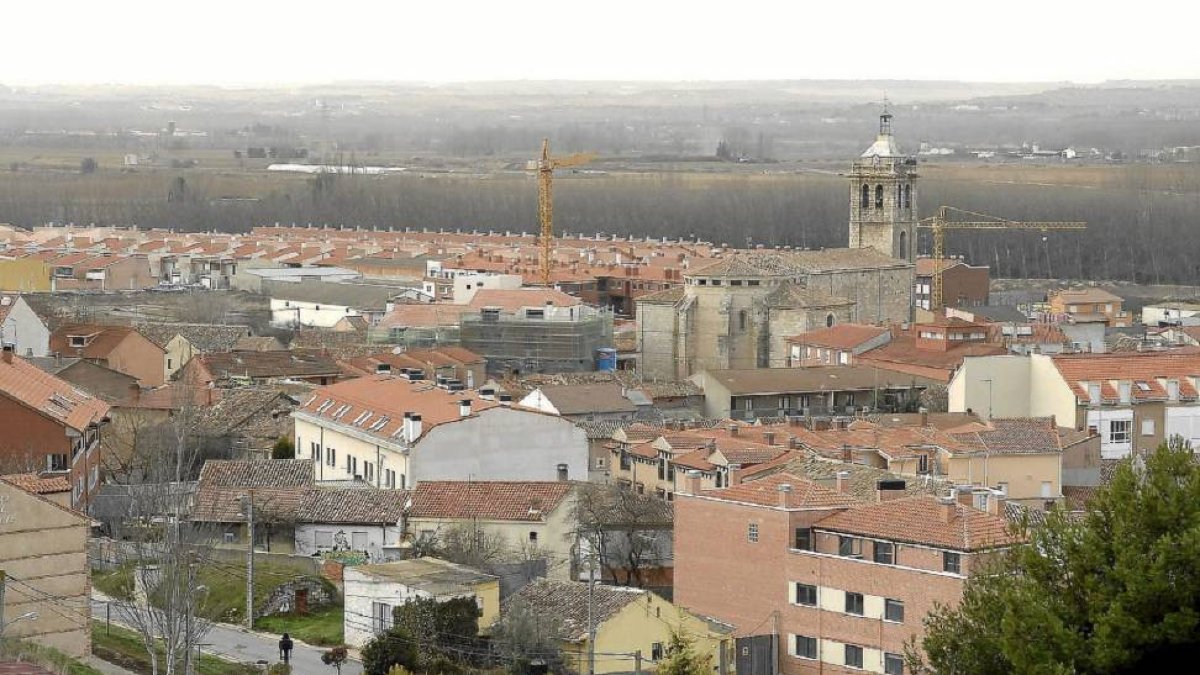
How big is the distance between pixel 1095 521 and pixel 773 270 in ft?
132

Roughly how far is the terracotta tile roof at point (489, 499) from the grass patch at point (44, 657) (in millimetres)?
7675

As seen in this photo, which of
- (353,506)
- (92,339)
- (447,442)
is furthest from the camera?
(92,339)

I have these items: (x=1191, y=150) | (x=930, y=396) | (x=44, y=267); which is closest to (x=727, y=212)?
(x=44, y=267)

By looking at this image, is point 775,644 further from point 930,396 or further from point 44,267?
point 44,267

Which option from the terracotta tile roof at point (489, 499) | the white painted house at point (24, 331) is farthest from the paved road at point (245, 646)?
the white painted house at point (24, 331)

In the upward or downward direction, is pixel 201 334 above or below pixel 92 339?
below

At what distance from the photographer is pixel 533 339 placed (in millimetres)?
58125

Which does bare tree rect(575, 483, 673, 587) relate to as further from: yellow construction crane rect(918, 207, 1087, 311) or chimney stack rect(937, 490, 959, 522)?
yellow construction crane rect(918, 207, 1087, 311)

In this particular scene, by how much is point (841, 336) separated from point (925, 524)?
30.7 m

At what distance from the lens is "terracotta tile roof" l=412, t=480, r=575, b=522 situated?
107 ft

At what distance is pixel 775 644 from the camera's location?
28078 millimetres

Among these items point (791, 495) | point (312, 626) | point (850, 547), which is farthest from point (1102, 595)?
point (312, 626)

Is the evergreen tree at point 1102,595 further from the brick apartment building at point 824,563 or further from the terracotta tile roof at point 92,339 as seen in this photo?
the terracotta tile roof at point 92,339

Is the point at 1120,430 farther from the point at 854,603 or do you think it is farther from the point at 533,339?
the point at 533,339
